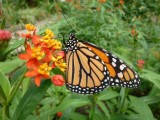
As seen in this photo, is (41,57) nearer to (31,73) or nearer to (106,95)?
(31,73)

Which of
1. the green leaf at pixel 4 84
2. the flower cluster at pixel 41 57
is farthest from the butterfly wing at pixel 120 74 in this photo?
the green leaf at pixel 4 84

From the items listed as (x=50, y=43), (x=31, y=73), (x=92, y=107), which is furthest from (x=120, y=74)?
(x=31, y=73)

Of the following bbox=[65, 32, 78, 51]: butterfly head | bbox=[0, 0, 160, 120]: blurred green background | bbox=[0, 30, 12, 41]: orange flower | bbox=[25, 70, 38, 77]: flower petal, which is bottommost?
bbox=[0, 0, 160, 120]: blurred green background

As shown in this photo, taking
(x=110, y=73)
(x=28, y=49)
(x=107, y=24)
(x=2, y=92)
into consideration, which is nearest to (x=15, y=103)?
(x=2, y=92)

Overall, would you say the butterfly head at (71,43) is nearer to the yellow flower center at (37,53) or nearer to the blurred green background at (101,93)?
the blurred green background at (101,93)

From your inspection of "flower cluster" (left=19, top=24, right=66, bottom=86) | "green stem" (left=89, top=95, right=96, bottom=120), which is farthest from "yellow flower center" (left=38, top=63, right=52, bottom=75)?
"green stem" (left=89, top=95, right=96, bottom=120)

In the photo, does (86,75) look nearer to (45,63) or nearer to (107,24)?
(45,63)

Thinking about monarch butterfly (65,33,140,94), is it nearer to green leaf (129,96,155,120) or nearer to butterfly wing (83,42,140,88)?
butterfly wing (83,42,140,88)
